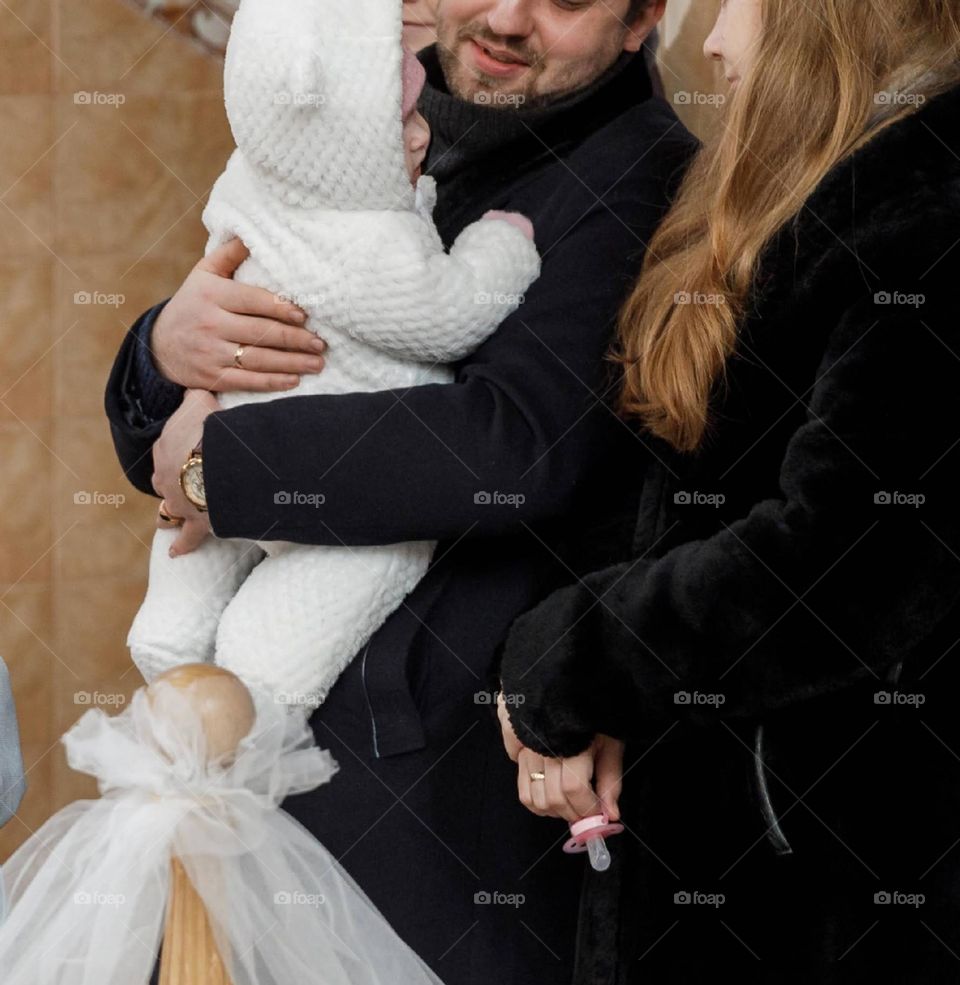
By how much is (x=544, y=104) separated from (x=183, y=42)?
1.26 meters

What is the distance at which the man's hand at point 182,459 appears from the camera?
54.0 inches

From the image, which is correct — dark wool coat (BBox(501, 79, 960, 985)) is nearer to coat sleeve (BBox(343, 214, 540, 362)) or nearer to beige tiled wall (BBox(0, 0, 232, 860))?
coat sleeve (BBox(343, 214, 540, 362))

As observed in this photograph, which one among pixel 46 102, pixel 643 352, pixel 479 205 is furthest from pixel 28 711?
pixel 643 352

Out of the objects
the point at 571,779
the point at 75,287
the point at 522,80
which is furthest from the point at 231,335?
the point at 75,287

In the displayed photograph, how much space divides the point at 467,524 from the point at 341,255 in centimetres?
27

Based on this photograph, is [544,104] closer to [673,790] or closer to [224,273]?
[224,273]

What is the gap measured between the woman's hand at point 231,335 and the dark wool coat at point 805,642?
0.35 m

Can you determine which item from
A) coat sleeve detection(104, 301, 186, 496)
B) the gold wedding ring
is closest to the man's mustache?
coat sleeve detection(104, 301, 186, 496)

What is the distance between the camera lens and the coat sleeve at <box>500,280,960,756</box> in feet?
3.19

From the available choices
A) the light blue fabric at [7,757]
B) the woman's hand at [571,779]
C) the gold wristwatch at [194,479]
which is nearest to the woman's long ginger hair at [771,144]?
the woman's hand at [571,779]

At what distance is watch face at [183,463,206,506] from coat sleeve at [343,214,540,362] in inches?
7.5

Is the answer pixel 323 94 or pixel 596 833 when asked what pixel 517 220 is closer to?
pixel 323 94

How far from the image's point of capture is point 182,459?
1370mm

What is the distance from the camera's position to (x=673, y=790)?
3.92 feet
